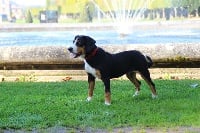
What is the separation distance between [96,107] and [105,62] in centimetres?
75

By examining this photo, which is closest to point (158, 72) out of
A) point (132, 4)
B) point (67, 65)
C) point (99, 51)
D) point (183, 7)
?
point (67, 65)

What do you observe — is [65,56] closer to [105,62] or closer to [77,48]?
[105,62]

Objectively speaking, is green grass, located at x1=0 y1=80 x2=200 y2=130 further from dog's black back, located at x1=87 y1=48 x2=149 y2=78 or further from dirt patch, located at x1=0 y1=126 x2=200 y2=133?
dog's black back, located at x1=87 y1=48 x2=149 y2=78

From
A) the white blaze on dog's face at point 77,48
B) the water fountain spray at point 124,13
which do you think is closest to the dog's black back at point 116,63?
the white blaze on dog's face at point 77,48

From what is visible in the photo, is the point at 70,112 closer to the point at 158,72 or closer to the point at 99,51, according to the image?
the point at 99,51

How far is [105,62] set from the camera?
27.6 feet

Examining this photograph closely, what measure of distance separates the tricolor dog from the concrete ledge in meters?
2.75

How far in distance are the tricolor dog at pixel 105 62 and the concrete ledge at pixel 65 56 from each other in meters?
2.75

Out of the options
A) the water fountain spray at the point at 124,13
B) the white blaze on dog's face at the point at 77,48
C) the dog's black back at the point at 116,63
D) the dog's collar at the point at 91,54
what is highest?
the white blaze on dog's face at the point at 77,48

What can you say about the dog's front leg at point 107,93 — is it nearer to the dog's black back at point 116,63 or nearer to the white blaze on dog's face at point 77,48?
the dog's black back at point 116,63

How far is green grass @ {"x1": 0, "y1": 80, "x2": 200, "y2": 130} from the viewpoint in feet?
23.0

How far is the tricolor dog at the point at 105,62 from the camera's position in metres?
8.25

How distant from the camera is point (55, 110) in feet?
26.2

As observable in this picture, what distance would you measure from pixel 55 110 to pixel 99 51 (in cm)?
122
